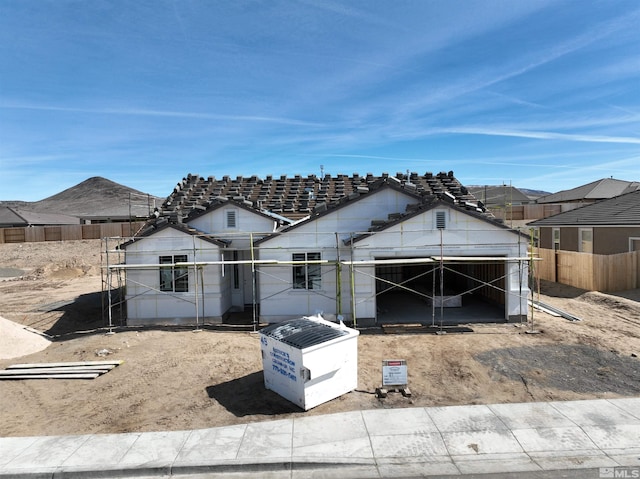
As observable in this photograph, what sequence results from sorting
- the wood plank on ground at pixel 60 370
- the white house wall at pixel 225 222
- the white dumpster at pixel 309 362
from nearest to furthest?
the white dumpster at pixel 309 362, the wood plank on ground at pixel 60 370, the white house wall at pixel 225 222

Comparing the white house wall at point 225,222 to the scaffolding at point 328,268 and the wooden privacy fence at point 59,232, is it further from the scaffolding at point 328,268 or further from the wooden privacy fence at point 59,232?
the wooden privacy fence at point 59,232

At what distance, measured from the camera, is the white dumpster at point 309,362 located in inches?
329

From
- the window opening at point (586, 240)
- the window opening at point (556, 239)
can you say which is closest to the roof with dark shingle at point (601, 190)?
the window opening at point (556, 239)

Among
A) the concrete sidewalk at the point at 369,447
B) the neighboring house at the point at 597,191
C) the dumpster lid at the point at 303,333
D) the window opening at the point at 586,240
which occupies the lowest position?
the concrete sidewalk at the point at 369,447

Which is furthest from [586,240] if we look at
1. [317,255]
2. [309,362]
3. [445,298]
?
[309,362]

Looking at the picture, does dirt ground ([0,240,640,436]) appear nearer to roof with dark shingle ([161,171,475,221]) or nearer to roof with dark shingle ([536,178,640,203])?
roof with dark shingle ([161,171,475,221])

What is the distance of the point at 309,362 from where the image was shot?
8.30 metres

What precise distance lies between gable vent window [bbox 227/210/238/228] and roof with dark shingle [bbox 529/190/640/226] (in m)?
18.6

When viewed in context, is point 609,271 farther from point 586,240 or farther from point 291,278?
point 291,278

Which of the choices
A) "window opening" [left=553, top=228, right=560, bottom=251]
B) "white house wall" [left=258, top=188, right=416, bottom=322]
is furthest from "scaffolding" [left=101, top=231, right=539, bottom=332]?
"window opening" [left=553, top=228, right=560, bottom=251]

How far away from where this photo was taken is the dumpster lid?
8500mm

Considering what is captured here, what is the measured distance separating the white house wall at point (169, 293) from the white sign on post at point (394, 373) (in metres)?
8.13

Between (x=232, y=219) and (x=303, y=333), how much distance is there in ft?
29.8

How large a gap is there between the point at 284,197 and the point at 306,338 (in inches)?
541
